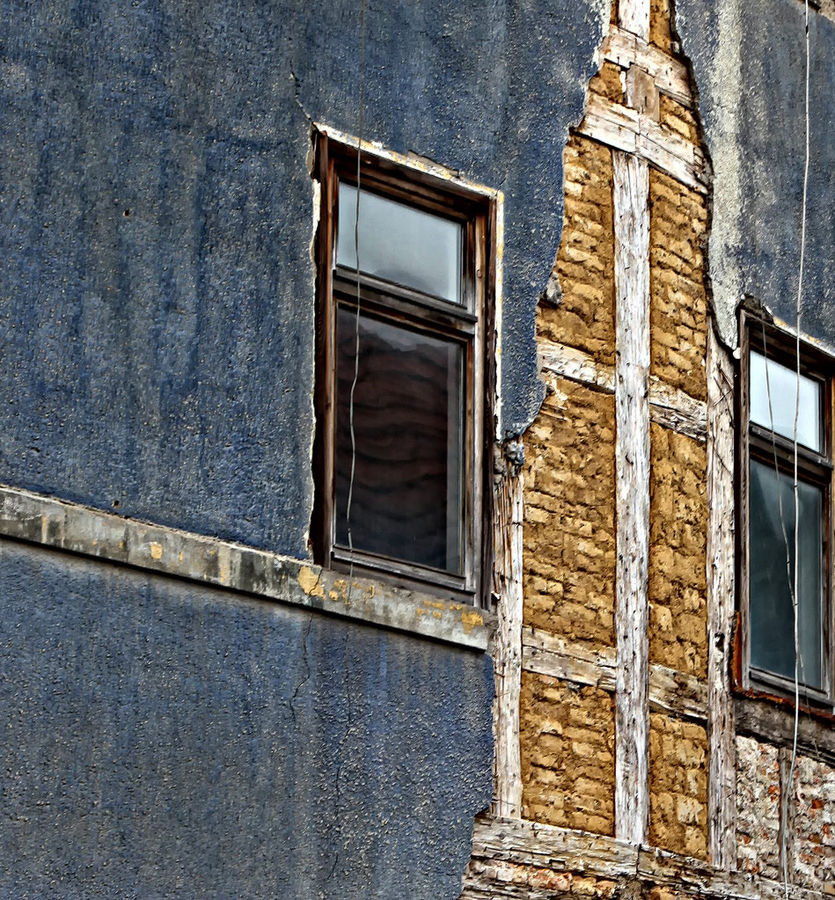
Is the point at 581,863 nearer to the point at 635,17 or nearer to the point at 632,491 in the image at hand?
the point at 632,491

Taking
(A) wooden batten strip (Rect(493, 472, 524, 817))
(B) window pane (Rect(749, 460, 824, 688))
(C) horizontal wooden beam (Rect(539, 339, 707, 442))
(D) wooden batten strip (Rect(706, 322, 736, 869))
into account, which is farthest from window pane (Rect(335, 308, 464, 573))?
(B) window pane (Rect(749, 460, 824, 688))

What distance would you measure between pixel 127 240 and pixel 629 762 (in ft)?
9.59

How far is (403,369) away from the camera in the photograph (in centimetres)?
799

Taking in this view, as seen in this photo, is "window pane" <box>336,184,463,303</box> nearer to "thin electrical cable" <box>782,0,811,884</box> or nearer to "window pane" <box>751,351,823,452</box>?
"window pane" <box>751,351,823,452</box>

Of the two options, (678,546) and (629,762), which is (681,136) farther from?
(629,762)

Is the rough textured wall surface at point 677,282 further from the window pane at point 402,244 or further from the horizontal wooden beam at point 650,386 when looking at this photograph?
the window pane at point 402,244

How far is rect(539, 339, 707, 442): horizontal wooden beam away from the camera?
8359 millimetres

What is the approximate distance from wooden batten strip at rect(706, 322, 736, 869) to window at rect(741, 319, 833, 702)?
0.12 m

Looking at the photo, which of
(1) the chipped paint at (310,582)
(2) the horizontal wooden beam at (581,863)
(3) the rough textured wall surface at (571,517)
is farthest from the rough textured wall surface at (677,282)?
(1) the chipped paint at (310,582)

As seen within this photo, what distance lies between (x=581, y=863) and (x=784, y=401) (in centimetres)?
273

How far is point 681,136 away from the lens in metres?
9.22

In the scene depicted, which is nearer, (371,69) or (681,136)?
(371,69)

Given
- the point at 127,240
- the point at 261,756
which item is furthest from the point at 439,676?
the point at 127,240

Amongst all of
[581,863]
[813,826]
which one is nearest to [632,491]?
[581,863]
